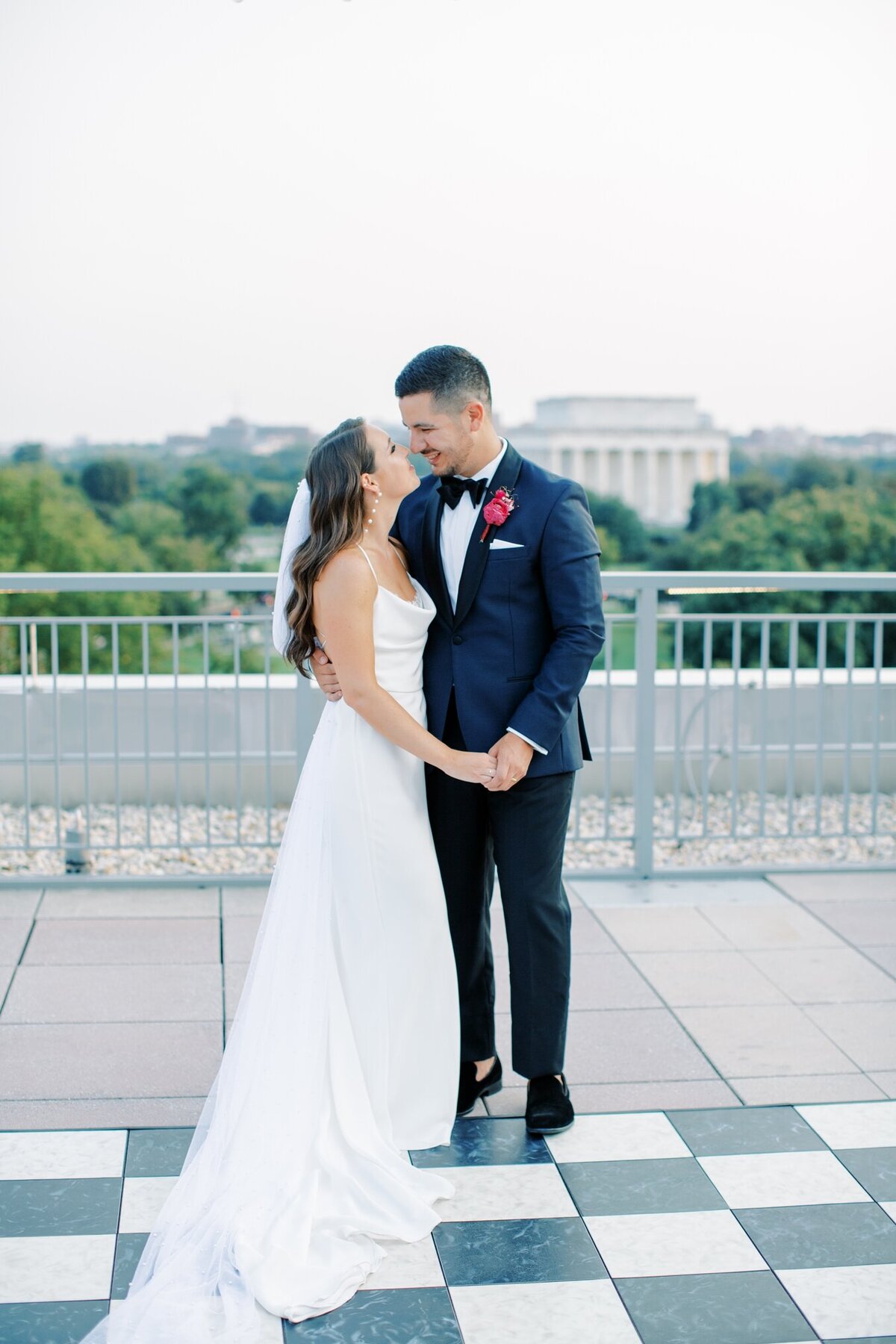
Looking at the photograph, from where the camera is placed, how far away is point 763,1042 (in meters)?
3.25

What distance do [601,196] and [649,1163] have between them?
42.5 metres

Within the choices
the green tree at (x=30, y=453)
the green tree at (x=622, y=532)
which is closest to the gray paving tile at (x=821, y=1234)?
the green tree at (x=622, y=532)

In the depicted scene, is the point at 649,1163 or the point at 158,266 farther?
the point at 158,266

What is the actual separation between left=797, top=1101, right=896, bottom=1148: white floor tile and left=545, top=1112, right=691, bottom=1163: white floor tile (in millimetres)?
320

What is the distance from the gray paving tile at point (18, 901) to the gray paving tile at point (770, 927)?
2231 mm

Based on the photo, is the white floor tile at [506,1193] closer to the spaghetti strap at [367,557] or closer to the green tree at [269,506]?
Answer: the spaghetti strap at [367,557]

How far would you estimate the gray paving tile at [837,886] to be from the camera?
4477 mm

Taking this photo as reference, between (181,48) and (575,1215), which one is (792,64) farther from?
(575,1215)

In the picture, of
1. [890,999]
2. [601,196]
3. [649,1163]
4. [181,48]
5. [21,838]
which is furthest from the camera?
[601,196]

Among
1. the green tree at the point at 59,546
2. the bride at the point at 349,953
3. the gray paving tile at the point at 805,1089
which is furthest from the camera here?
the green tree at the point at 59,546

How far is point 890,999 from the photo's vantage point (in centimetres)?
356

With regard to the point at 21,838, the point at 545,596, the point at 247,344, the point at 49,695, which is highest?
the point at 247,344

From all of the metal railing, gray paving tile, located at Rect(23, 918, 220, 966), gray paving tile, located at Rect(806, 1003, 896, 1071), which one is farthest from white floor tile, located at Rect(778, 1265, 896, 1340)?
the metal railing

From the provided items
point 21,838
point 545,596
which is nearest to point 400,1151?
point 545,596
